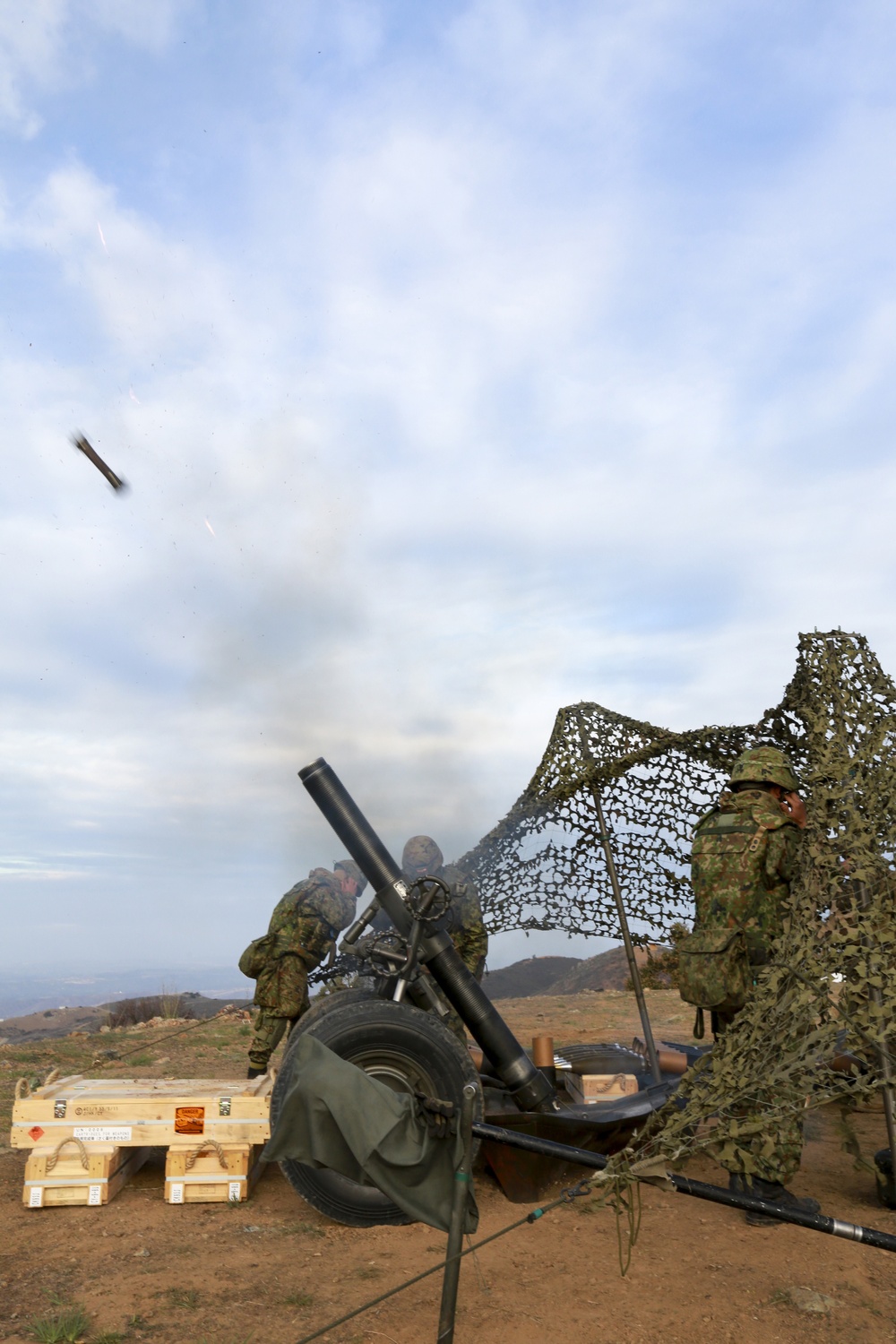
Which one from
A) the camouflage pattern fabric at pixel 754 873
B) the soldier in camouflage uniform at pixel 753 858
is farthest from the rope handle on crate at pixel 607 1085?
the camouflage pattern fabric at pixel 754 873

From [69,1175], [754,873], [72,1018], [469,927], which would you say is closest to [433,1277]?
[69,1175]

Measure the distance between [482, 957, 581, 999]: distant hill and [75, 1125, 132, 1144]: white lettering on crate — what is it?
2301cm

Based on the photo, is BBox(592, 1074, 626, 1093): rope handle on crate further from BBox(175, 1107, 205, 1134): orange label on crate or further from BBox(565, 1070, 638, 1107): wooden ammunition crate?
BBox(175, 1107, 205, 1134): orange label on crate

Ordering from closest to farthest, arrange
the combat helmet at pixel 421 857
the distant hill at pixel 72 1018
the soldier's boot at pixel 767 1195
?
the soldier's boot at pixel 767 1195 < the combat helmet at pixel 421 857 < the distant hill at pixel 72 1018

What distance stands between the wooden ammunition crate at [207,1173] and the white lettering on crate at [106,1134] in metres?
0.30

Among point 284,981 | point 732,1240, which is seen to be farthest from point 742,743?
point 284,981

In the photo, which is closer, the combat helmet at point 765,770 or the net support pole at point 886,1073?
the net support pole at point 886,1073

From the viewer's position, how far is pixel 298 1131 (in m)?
3.26

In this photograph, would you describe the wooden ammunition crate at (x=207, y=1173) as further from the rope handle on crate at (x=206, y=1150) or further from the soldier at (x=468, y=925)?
the soldier at (x=468, y=925)

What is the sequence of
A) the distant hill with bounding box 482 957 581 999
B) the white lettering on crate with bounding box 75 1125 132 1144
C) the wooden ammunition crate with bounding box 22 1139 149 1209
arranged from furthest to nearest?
the distant hill with bounding box 482 957 581 999
the white lettering on crate with bounding box 75 1125 132 1144
the wooden ammunition crate with bounding box 22 1139 149 1209

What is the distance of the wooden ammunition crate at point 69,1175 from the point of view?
572 cm

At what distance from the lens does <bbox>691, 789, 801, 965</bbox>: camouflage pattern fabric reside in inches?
226

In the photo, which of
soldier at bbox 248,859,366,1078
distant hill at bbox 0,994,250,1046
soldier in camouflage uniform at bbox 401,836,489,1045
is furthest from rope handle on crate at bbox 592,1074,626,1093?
distant hill at bbox 0,994,250,1046

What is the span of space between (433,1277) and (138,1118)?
87.0 inches
